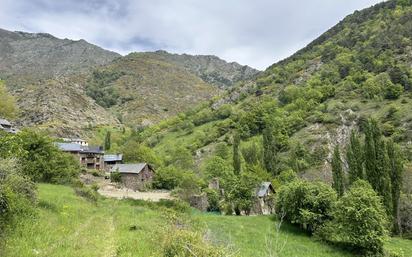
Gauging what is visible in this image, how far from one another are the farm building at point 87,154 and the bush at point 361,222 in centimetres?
7422

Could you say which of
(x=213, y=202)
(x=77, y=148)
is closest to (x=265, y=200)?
(x=213, y=202)

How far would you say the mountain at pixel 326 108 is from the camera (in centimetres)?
10819

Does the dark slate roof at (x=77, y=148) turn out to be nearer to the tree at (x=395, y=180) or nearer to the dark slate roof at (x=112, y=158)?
the dark slate roof at (x=112, y=158)

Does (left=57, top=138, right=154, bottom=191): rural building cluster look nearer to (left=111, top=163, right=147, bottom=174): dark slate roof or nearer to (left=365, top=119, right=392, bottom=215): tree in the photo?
(left=111, top=163, right=147, bottom=174): dark slate roof

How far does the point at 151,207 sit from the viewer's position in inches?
1885

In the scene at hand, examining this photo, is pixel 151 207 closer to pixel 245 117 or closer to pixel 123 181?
pixel 123 181

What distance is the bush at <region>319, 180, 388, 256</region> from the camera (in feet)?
131

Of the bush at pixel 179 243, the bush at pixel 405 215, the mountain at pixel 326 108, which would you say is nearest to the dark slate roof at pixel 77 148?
the mountain at pixel 326 108

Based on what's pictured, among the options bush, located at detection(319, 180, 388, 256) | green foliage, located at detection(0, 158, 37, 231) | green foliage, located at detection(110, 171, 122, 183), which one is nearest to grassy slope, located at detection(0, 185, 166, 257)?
green foliage, located at detection(0, 158, 37, 231)

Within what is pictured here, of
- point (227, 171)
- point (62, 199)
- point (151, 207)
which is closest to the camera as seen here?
point (62, 199)

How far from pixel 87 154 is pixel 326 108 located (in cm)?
8144

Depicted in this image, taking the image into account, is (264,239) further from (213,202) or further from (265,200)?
(265,200)

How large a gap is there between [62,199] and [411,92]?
117971 millimetres

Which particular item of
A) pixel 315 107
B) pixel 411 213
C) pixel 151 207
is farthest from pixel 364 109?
pixel 151 207
